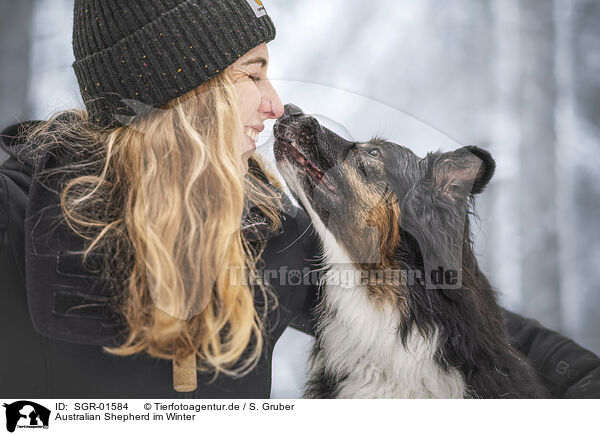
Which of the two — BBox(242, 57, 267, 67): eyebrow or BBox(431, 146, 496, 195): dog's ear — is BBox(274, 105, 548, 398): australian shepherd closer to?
BBox(431, 146, 496, 195): dog's ear

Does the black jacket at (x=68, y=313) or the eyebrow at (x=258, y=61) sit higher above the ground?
the eyebrow at (x=258, y=61)

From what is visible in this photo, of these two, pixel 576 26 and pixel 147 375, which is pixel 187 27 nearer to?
pixel 147 375

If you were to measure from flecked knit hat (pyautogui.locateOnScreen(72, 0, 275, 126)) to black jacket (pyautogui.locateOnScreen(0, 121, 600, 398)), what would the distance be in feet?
0.84

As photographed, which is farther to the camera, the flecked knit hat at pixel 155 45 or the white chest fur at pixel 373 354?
the white chest fur at pixel 373 354

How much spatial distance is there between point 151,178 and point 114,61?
0.30 m

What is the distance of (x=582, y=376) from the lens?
1528mm

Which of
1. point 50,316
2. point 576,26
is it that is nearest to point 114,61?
point 50,316

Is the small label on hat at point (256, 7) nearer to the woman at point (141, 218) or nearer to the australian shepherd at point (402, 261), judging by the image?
the woman at point (141, 218)

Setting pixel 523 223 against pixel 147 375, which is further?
pixel 523 223

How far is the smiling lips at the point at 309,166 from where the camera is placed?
139cm
